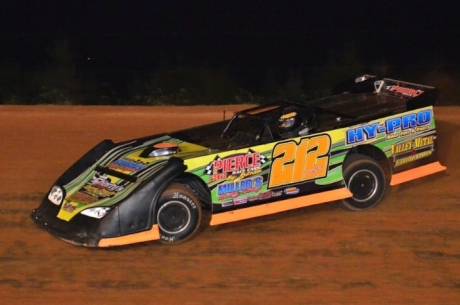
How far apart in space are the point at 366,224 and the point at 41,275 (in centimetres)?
350

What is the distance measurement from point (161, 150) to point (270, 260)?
1.71 metres

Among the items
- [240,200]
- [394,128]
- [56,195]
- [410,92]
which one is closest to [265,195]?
[240,200]

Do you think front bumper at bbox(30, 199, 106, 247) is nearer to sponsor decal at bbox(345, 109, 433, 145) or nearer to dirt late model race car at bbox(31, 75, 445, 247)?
dirt late model race car at bbox(31, 75, 445, 247)

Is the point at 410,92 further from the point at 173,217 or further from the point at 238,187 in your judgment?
the point at 173,217

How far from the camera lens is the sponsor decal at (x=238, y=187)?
8.86 m

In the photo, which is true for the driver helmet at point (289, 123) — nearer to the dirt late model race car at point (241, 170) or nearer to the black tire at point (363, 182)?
the dirt late model race car at point (241, 170)

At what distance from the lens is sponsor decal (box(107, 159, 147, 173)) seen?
350 inches

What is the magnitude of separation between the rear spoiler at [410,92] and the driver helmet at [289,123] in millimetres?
1447

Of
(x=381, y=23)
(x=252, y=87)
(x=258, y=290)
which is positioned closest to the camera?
(x=258, y=290)

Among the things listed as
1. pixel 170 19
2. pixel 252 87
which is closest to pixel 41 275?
pixel 252 87

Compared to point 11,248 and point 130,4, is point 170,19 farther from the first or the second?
point 11,248

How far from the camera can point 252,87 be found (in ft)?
64.5

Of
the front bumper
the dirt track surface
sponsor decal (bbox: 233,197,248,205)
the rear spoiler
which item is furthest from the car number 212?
the front bumper

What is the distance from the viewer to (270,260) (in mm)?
8359
